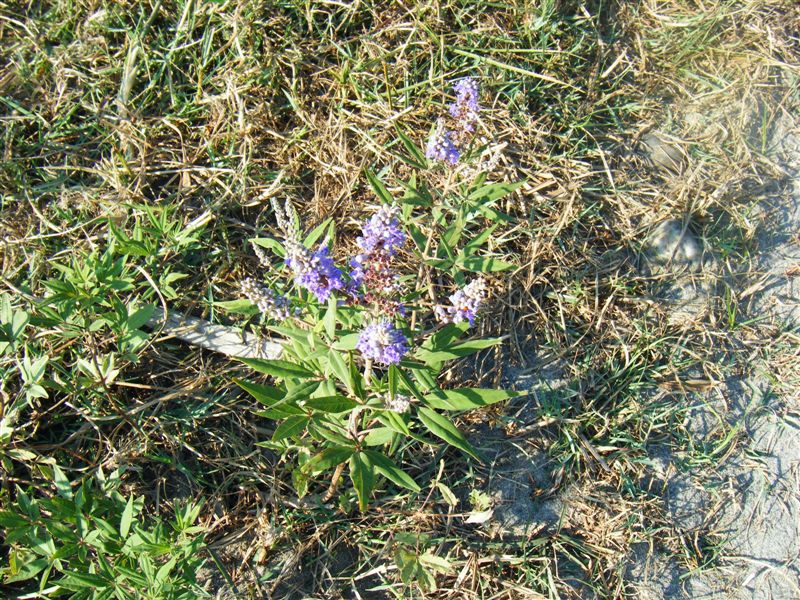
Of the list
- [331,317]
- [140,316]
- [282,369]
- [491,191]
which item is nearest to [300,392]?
[282,369]

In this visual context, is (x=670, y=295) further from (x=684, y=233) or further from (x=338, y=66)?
(x=338, y=66)

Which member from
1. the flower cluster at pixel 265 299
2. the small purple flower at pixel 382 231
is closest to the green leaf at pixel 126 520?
the flower cluster at pixel 265 299

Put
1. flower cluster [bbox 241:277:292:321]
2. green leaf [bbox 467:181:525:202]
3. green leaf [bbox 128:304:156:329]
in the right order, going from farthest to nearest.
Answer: green leaf [bbox 128:304:156:329]
green leaf [bbox 467:181:525:202]
flower cluster [bbox 241:277:292:321]

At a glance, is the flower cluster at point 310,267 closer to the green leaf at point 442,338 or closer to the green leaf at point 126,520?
the green leaf at point 442,338

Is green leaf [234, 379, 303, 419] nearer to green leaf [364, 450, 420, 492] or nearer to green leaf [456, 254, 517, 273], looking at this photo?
green leaf [364, 450, 420, 492]

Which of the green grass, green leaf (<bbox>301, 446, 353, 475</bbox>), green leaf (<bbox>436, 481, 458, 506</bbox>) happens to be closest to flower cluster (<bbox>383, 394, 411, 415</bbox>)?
green leaf (<bbox>301, 446, 353, 475</bbox>)

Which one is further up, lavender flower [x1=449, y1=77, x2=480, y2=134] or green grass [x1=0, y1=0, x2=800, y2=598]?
lavender flower [x1=449, y1=77, x2=480, y2=134]

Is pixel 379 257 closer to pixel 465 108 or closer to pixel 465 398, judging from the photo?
pixel 465 398
